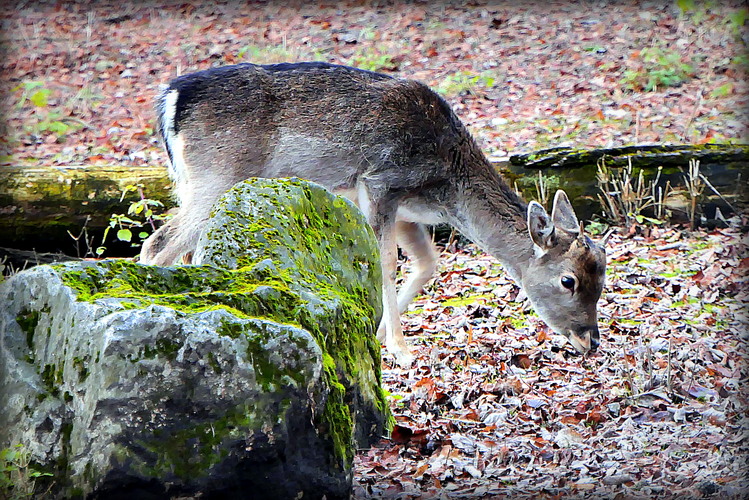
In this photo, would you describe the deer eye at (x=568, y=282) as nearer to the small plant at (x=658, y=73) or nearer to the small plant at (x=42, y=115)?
the small plant at (x=658, y=73)

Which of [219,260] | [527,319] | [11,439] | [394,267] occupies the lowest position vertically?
[527,319]

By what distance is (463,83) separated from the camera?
14938 mm

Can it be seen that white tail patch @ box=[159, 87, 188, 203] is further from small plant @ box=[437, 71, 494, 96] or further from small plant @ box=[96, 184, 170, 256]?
small plant @ box=[437, 71, 494, 96]

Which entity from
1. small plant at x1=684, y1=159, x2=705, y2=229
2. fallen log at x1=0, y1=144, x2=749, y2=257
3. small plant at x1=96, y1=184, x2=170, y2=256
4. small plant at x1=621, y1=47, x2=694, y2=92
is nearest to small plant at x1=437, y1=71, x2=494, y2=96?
small plant at x1=621, y1=47, x2=694, y2=92

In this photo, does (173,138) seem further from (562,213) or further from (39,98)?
(39,98)

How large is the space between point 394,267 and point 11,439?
463 centimetres

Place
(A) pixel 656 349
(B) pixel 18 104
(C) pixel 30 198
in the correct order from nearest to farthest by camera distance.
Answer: (A) pixel 656 349 < (C) pixel 30 198 < (B) pixel 18 104

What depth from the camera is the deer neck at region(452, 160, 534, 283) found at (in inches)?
310

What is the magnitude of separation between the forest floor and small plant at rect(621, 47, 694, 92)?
0.04m

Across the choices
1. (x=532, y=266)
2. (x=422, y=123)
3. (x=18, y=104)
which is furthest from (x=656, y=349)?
(x=18, y=104)

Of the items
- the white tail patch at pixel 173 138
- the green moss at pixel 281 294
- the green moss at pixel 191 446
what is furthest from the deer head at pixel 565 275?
the green moss at pixel 191 446

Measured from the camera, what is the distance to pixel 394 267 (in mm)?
7863

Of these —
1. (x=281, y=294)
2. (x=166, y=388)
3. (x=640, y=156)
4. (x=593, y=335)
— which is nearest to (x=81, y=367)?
(x=166, y=388)

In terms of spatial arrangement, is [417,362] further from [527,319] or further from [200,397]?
[200,397]
